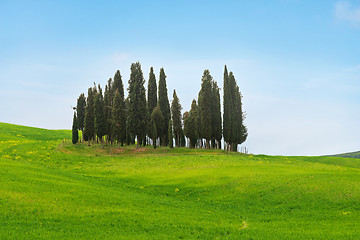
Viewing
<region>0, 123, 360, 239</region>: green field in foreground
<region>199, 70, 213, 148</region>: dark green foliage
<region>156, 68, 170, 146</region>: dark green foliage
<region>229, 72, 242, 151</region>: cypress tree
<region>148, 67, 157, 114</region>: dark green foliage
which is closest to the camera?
<region>0, 123, 360, 239</region>: green field in foreground

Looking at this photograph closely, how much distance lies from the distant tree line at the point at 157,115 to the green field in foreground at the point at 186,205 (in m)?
30.4

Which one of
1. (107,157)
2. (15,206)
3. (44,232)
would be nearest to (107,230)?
(44,232)

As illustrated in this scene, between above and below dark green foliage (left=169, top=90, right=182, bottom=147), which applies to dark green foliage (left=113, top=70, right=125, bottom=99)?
above

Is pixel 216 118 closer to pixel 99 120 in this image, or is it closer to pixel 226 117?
pixel 226 117

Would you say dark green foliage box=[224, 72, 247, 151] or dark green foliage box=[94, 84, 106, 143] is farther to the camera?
dark green foliage box=[224, 72, 247, 151]

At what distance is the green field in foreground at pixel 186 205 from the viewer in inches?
840

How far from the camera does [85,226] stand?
71.5 feet

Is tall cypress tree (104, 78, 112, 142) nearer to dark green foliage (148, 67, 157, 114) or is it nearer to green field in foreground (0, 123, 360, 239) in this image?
dark green foliage (148, 67, 157, 114)

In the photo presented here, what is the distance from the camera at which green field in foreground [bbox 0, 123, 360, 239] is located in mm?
21345

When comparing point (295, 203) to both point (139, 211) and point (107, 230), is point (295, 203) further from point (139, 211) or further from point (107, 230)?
point (107, 230)

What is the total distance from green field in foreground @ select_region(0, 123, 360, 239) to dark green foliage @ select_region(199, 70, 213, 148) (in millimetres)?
31515

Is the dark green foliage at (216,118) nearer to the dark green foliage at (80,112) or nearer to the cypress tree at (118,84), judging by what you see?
the cypress tree at (118,84)

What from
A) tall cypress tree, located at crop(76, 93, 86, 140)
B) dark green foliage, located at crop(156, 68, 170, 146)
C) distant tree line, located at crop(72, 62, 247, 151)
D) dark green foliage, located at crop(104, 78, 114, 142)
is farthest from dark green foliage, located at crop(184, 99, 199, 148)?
tall cypress tree, located at crop(76, 93, 86, 140)

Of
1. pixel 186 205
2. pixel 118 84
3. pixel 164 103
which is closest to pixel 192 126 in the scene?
pixel 164 103
